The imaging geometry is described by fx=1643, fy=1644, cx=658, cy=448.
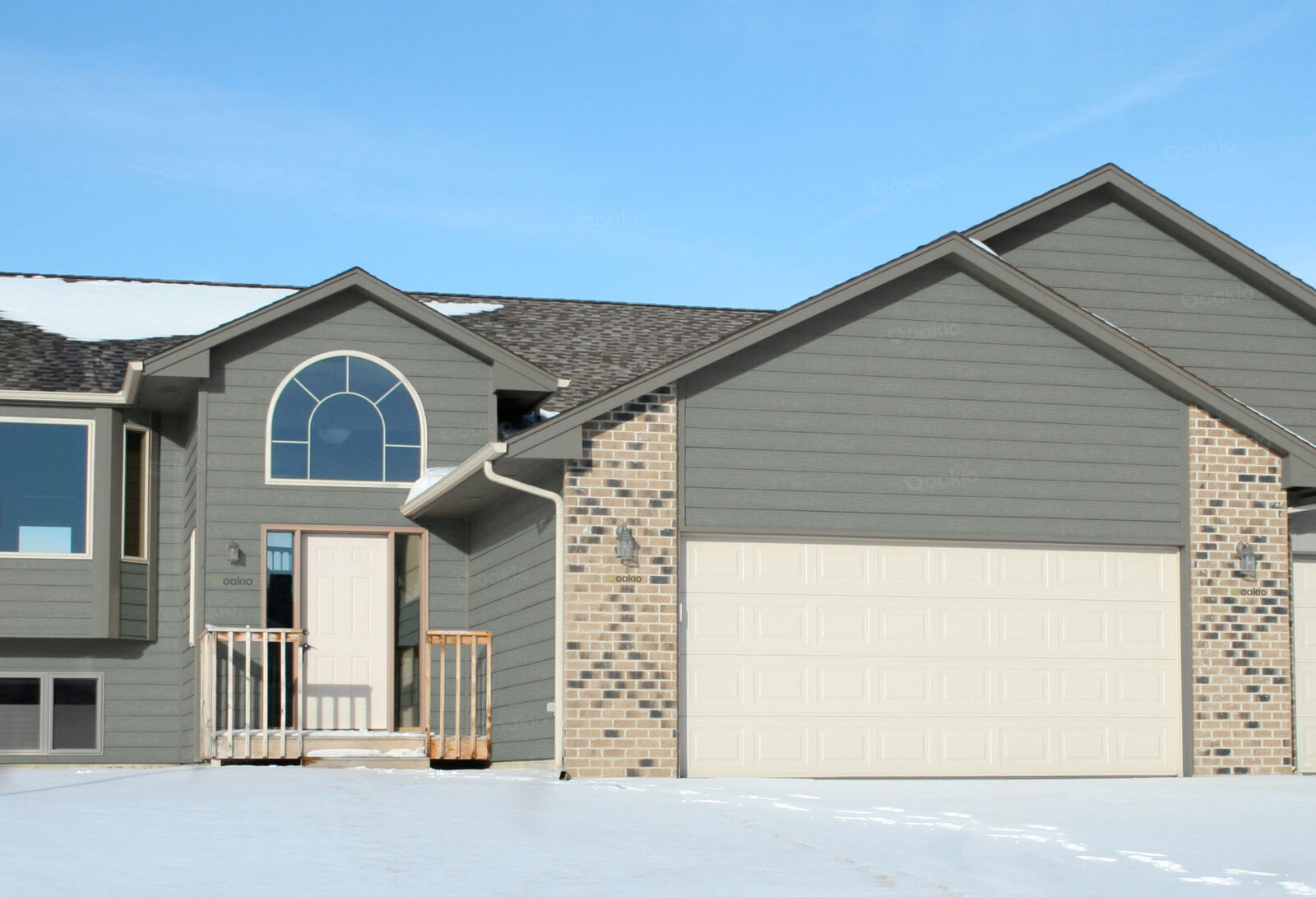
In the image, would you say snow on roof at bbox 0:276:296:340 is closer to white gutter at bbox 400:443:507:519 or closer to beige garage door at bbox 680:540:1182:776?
white gutter at bbox 400:443:507:519

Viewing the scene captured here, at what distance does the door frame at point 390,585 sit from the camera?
16484mm

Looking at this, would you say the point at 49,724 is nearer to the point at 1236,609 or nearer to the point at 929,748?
the point at 929,748

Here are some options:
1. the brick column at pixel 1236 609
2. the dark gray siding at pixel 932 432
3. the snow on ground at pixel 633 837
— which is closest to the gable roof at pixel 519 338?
the dark gray siding at pixel 932 432

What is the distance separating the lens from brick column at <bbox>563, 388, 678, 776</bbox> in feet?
43.5

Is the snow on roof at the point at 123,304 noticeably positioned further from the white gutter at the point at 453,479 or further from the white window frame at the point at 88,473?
the white gutter at the point at 453,479

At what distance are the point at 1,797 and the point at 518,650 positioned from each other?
5.29 meters

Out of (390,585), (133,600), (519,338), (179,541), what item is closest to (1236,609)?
(390,585)

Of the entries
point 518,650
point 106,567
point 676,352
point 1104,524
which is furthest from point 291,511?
point 1104,524

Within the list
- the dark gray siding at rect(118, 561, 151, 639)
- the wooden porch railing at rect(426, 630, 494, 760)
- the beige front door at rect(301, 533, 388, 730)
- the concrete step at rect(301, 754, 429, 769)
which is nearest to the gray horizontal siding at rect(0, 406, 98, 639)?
the dark gray siding at rect(118, 561, 151, 639)

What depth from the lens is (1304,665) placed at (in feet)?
50.1

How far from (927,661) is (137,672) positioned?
8.34 metres

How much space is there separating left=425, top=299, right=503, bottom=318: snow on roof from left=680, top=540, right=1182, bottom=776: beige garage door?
7.06 metres

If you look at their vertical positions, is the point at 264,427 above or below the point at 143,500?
above

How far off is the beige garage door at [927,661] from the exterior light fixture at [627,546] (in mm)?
487
